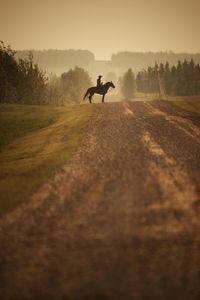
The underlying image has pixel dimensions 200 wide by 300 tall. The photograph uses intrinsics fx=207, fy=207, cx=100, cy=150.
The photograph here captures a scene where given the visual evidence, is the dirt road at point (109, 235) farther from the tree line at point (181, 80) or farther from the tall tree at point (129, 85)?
the tall tree at point (129, 85)

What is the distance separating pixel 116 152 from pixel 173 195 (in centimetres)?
474

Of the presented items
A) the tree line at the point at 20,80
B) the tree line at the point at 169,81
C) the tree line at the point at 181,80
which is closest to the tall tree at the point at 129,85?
the tree line at the point at 169,81

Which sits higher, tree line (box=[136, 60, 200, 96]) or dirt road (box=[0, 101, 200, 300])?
tree line (box=[136, 60, 200, 96])

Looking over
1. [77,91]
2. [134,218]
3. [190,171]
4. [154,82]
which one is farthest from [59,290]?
[154,82]

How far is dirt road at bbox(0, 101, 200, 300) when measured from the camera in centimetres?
393

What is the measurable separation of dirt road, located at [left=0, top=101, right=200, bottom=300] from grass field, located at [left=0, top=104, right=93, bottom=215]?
760mm

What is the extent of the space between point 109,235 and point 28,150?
35.3 feet

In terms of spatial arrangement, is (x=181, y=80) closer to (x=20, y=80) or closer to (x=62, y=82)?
(x=62, y=82)

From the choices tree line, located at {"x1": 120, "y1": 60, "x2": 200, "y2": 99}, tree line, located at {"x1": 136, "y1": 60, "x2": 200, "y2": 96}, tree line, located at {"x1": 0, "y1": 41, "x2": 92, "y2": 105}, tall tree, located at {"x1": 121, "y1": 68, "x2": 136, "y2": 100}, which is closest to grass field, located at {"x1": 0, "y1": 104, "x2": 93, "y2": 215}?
tree line, located at {"x1": 0, "y1": 41, "x2": 92, "y2": 105}

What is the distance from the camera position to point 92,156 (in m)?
10.7

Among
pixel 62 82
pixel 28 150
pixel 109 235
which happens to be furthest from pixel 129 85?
pixel 109 235

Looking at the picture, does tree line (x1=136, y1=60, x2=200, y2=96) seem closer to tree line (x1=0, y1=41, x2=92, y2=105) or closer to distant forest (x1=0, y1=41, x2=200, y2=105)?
distant forest (x1=0, y1=41, x2=200, y2=105)

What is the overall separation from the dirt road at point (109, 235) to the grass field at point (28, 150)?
2.49 ft

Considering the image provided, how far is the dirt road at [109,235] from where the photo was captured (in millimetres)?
3926
